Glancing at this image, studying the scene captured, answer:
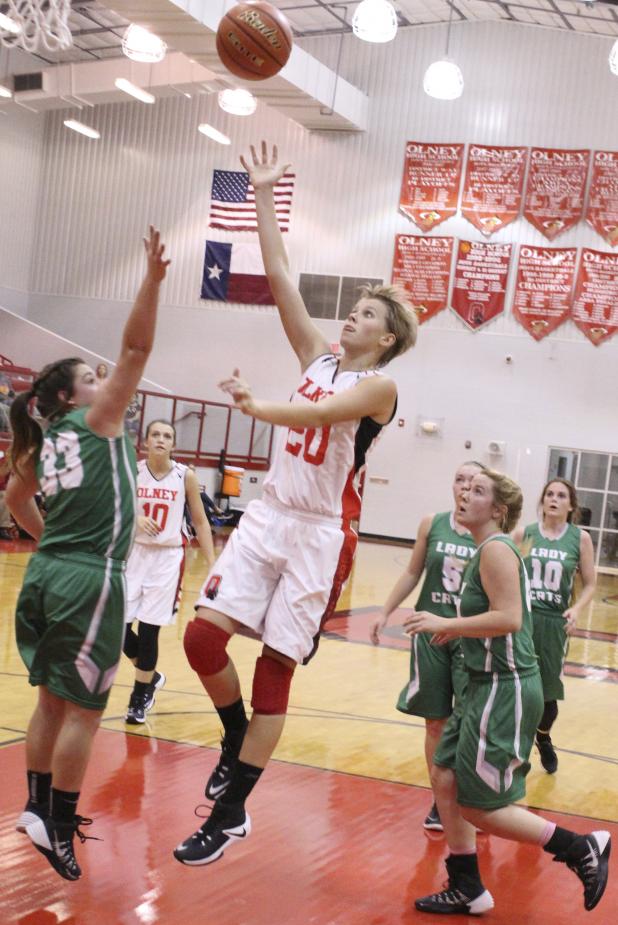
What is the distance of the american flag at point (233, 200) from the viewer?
2270cm

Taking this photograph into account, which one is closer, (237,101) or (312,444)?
(312,444)

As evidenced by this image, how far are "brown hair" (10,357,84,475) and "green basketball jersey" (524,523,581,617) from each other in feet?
10.8

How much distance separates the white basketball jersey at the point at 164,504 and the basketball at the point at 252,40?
2.46 metres

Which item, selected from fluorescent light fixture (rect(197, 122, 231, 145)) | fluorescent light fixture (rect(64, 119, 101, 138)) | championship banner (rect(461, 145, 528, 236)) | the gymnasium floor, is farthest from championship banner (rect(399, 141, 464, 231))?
the gymnasium floor

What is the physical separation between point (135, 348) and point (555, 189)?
1873 cm

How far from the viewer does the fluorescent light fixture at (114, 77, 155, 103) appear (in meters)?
19.5

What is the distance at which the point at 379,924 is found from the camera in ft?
11.9

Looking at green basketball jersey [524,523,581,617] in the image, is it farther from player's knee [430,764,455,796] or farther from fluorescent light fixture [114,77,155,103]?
fluorescent light fixture [114,77,155,103]

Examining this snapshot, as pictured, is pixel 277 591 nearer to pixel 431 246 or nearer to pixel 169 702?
pixel 169 702

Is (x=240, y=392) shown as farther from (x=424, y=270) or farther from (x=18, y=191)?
(x=18, y=191)

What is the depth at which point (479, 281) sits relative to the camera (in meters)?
21.2

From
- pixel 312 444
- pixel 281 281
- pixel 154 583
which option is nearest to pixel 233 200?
pixel 154 583

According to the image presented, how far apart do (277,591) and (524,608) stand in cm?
89

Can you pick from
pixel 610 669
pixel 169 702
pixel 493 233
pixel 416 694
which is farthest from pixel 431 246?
pixel 416 694
